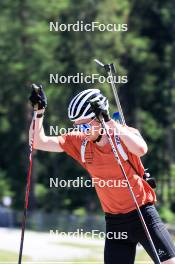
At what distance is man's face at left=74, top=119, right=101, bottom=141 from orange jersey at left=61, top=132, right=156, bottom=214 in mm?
79

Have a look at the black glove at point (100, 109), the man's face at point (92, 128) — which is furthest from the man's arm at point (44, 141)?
the black glove at point (100, 109)

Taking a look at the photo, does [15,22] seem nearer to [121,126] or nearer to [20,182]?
[20,182]

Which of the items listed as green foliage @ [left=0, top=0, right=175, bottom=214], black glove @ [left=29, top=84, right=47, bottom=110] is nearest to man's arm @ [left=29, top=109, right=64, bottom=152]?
black glove @ [left=29, top=84, right=47, bottom=110]

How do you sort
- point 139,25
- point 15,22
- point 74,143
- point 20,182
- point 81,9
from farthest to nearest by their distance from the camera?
point 20,182 < point 139,25 < point 15,22 < point 81,9 < point 74,143

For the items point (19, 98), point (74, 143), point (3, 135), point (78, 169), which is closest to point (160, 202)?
point (78, 169)

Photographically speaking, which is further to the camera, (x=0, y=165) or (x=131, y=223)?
(x=0, y=165)

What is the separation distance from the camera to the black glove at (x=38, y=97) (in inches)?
253

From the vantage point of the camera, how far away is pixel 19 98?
41594 millimetres

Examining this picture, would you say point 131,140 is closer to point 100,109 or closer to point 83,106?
point 100,109

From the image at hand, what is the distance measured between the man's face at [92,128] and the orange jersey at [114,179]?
79 millimetres

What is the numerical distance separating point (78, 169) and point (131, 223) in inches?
1356

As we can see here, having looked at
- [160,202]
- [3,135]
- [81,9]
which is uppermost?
[81,9]

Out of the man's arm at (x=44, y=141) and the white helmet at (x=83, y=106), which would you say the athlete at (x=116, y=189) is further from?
the man's arm at (x=44, y=141)

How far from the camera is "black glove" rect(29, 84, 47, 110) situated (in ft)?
21.1
